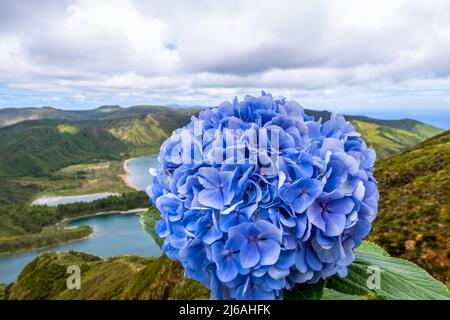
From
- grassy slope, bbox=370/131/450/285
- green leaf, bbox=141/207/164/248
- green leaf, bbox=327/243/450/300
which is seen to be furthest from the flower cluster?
grassy slope, bbox=370/131/450/285

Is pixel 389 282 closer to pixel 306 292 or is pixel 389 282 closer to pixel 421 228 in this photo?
pixel 306 292

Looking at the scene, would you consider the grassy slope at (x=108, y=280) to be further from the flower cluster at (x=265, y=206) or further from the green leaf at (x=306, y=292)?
the flower cluster at (x=265, y=206)

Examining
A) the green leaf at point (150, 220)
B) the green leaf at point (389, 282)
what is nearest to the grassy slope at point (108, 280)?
the green leaf at point (150, 220)

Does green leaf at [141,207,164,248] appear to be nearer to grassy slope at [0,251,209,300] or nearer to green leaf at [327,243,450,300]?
green leaf at [327,243,450,300]

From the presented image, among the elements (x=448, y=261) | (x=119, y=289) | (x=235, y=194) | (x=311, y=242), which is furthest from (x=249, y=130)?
(x=119, y=289)

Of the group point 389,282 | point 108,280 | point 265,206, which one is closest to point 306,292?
point 389,282
